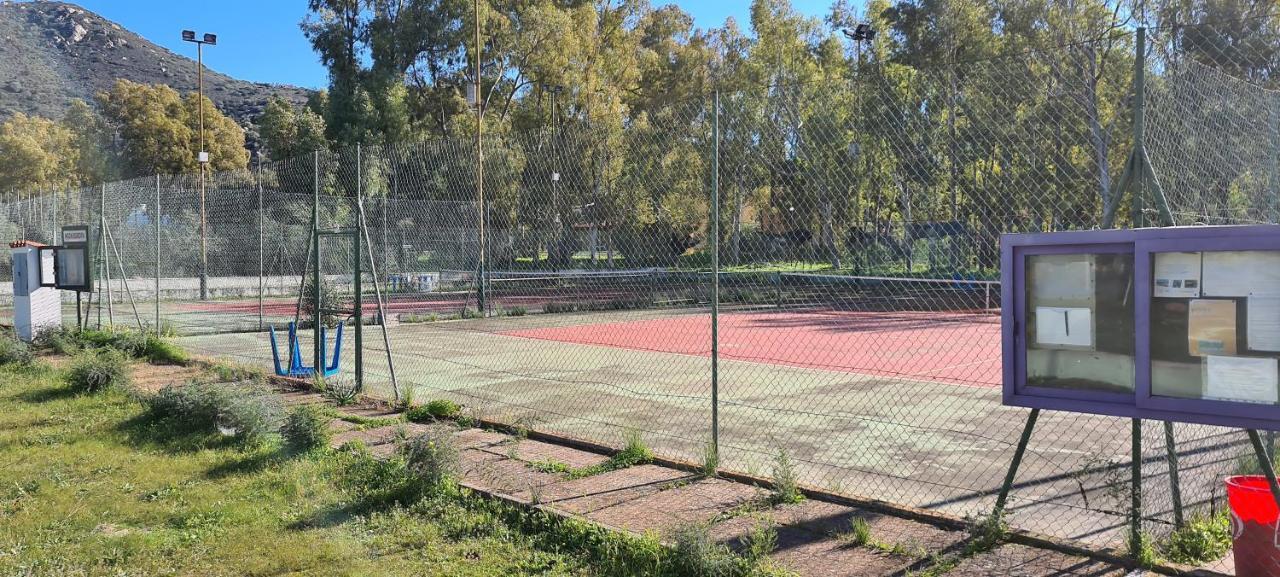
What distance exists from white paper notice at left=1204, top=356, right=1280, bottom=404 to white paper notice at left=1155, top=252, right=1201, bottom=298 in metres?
0.31

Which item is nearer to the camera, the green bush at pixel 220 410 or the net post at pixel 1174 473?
the net post at pixel 1174 473

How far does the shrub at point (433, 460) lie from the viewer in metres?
5.45

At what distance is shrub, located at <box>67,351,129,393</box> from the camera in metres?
9.30

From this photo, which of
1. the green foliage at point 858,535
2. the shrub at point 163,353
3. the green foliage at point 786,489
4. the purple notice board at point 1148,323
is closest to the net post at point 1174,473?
the purple notice board at point 1148,323

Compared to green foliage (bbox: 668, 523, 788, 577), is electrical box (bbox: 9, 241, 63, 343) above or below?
above

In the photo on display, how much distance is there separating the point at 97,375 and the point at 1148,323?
966 cm

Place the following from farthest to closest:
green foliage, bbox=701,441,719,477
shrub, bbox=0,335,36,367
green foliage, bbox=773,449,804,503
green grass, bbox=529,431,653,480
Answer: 1. shrub, bbox=0,335,36,367
2. green grass, bbox=529,431,653,480
3. green foliage, bbox=701,441,719,477
4. green foliage, bbox=773,449,804,503

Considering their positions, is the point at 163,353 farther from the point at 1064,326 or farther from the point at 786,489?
the point at 1064,326

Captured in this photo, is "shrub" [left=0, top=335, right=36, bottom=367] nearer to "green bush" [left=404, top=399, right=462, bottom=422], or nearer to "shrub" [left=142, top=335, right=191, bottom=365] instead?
"shrub" [left=142, top=335, right=191, bottom=365]

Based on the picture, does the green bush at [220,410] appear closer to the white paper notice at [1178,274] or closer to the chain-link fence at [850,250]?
the chain-link fence at [850,250]

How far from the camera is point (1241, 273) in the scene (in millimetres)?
3670

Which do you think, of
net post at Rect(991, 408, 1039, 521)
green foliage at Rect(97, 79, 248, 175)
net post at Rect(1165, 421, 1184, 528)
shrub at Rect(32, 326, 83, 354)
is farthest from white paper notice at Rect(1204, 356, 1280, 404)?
green foliage at Rect(97, 79, 248, 175)

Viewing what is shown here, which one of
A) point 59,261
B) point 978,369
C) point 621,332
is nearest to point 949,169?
point 978,369

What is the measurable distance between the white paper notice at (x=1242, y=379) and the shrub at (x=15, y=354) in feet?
41.8
